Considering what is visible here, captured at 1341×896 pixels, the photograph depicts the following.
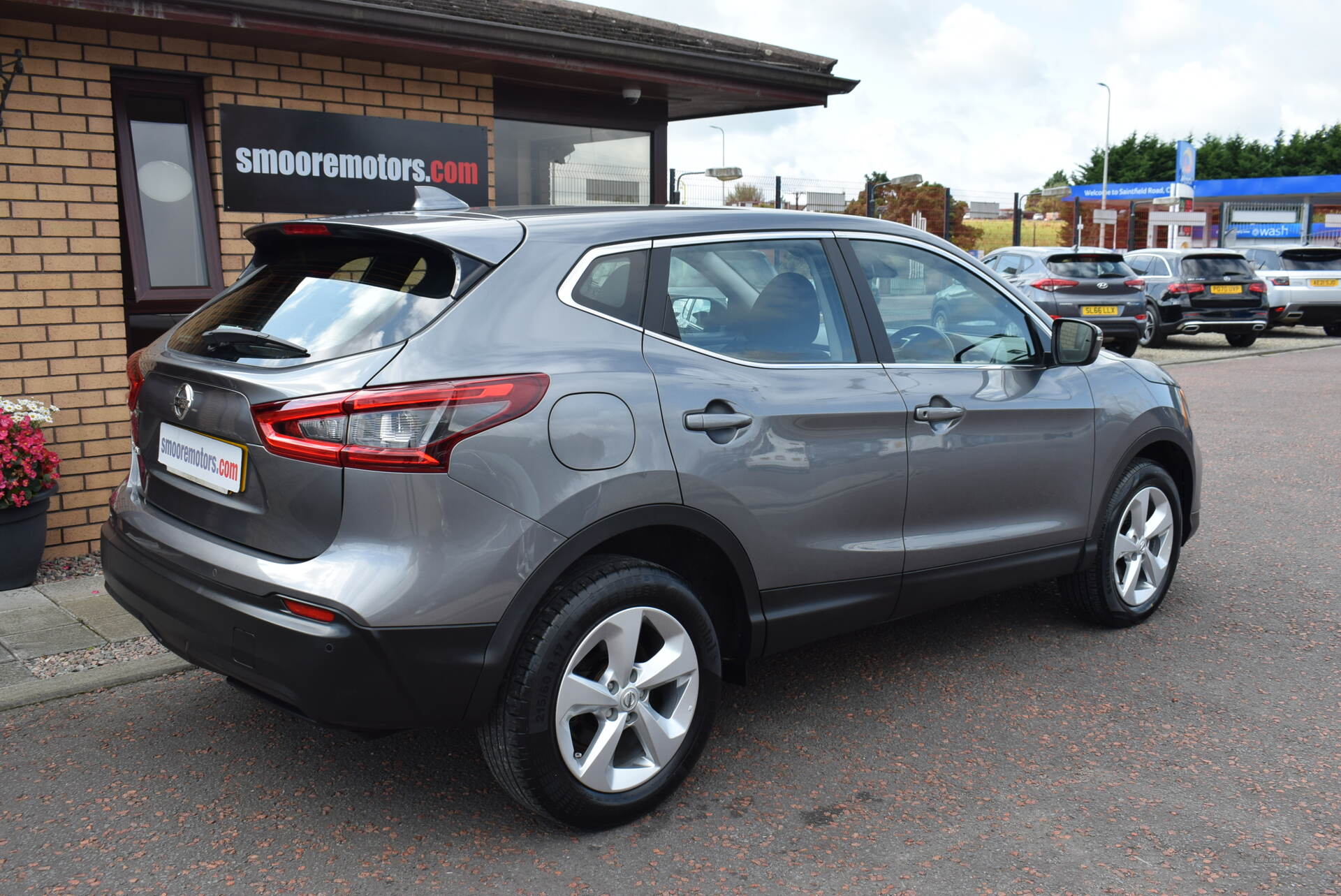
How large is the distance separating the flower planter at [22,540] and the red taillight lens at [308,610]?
3147mm

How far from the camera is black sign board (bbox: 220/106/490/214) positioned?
22.0 ft

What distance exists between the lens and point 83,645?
15.3 feet

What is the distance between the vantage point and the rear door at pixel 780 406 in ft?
11.1

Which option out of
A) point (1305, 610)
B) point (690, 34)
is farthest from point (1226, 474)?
point (690, 34)

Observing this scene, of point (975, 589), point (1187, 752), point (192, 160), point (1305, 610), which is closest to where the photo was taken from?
point (1187, 752)

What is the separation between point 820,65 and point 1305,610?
5339mm

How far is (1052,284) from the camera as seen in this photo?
1741cm

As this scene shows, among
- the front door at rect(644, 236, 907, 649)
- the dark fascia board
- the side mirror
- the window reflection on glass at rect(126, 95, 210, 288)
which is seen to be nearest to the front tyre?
the front door at rect(644, 236, 907, 649)

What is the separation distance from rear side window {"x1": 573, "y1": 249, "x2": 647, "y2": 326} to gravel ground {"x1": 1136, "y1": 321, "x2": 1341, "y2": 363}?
14905mm

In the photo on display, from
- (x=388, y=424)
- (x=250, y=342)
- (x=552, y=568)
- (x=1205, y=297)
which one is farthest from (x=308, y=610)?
(x=1205, y=297)

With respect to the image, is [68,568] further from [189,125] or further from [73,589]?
[189,125]

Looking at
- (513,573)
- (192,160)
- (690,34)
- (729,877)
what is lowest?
(729,877)

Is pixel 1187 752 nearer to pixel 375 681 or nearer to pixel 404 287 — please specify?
pixel 375 681

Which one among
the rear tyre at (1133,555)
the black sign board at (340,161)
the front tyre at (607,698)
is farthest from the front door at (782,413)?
the black sign board at (340,161)
